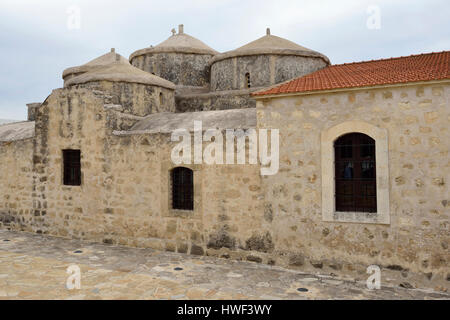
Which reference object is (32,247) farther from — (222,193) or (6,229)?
(222,193)

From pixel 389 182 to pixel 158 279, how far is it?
4.40m

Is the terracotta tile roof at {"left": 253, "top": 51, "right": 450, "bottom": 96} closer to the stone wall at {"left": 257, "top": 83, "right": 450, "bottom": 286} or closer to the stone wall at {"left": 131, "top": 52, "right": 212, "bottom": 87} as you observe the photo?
A: the stone wall at {"left": 257, "top": 83, "right": 450, "bottom": 286}

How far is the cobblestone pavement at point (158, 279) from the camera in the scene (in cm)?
584

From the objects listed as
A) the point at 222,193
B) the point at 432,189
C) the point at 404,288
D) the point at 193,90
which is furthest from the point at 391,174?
the point at 193,90

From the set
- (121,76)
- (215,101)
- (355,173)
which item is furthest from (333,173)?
(121,76)

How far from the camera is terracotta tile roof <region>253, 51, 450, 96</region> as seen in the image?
6.42 meters

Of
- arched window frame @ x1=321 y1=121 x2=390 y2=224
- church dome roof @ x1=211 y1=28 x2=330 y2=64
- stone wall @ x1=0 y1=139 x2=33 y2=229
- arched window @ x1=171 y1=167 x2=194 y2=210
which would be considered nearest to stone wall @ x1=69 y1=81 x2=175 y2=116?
stone wall @ x1=0 y1=139 x2=33 y2=229

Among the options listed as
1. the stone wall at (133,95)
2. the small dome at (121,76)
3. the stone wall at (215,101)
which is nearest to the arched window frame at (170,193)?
the stone wall at (133,95)

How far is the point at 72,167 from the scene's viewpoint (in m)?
10.2

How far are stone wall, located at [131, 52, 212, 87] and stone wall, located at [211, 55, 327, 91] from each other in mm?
1766

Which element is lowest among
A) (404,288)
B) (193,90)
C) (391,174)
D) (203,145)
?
(404,288)

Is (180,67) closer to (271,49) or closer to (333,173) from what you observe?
(271,49)

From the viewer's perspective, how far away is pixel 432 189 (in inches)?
242
